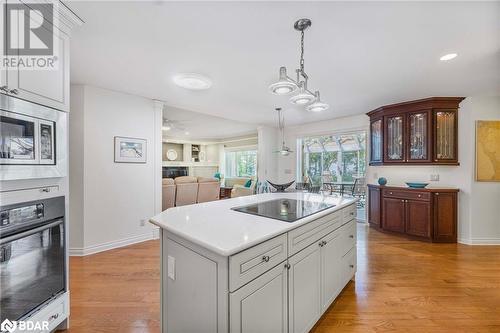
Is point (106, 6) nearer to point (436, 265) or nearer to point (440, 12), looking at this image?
point (440, 12)

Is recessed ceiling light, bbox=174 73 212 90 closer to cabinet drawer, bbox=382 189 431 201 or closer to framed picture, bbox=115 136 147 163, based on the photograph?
framed picture, bbox=115 136 147 163

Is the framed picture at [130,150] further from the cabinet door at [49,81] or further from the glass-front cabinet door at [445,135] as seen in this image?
the glass-front cabinet door at [445,135]

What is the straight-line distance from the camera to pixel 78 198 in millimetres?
3074

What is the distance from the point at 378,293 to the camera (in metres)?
2.20

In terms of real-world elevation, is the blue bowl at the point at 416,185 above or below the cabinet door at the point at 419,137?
below

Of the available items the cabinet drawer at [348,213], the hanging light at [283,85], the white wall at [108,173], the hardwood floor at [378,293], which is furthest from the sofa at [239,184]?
the hanging light at [283,85]

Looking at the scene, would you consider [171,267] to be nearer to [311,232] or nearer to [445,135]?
[311,232]

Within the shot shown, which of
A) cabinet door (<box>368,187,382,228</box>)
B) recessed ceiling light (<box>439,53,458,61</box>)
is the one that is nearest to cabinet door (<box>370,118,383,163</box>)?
cabinet door (<box>368,187,382,228</box>)

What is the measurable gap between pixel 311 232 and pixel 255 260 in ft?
2.04

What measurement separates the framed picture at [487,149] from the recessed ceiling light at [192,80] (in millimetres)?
4480

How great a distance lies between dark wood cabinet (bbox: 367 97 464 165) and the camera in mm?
3684

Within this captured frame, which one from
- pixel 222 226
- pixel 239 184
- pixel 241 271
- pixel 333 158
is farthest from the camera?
pixel 239 184

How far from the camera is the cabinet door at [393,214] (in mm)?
3928

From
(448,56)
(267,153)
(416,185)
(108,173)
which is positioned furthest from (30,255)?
(267,153)
